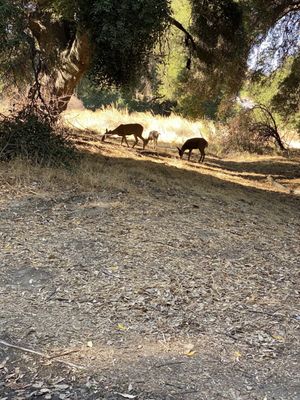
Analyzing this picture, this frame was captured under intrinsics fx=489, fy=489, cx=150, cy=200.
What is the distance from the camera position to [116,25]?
7551mm

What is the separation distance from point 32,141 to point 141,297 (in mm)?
4963

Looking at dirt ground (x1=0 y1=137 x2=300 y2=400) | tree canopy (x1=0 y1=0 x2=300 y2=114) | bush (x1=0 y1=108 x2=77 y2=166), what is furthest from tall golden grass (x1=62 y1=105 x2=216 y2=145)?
dirt ground (x1=0 y1=137 x2=300 y2=400)

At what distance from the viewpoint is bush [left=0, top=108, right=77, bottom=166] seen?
8.17 meters

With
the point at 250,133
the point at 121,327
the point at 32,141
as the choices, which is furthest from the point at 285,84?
the point at 121,327

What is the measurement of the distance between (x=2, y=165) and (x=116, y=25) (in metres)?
2.83

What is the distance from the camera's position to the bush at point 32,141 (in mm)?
8172

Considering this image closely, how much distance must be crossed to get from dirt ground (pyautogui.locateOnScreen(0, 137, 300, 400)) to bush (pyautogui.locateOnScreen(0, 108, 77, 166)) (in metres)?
0.86

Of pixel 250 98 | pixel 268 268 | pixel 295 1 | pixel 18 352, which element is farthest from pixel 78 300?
pixel 250 98

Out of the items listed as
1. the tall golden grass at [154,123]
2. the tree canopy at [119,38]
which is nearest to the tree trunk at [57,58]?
the tree canopy at [119,38]

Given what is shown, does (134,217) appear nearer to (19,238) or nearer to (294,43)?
(19,238)

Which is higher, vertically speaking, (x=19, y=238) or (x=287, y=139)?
(x=287, y=139)

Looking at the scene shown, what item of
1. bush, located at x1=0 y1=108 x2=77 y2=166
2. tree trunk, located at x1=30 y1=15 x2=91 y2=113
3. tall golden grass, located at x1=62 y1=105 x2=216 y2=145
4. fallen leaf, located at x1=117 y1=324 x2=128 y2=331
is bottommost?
fallen leaf, located at x1=117 y1=324 x2=128 y2=331

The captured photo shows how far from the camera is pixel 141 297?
13.6 ft

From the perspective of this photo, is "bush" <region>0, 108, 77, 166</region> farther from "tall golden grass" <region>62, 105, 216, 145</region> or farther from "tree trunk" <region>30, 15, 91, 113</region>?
"tall golden grass" <region>62, 105, 216, 145</region>
